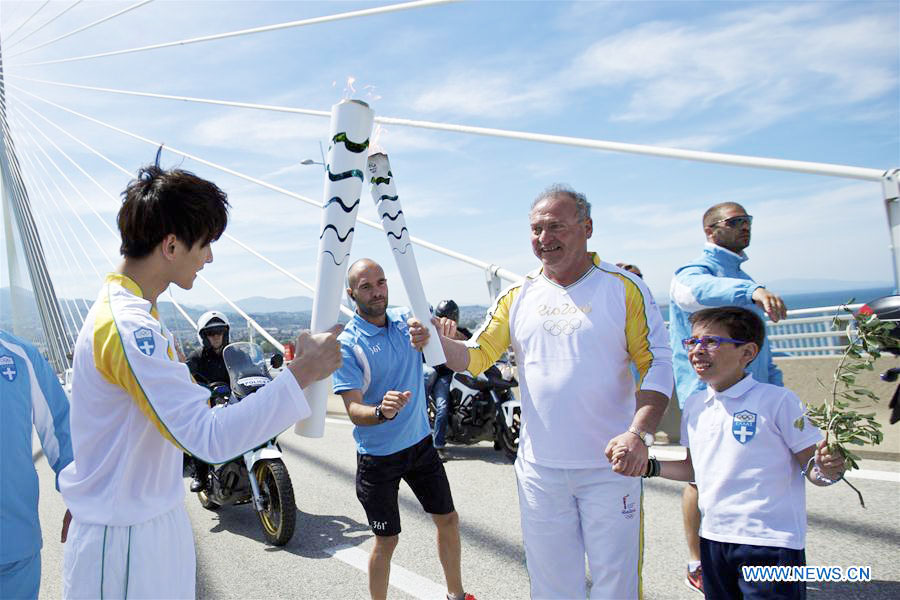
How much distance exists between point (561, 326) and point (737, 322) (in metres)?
0.64

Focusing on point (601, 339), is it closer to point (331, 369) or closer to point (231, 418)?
point (331, 369)

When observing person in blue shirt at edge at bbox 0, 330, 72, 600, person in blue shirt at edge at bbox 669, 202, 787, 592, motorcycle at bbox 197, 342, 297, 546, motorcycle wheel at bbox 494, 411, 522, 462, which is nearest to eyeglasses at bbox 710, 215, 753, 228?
person in blue shirt at edge at bbox 669, 202, 787, 592

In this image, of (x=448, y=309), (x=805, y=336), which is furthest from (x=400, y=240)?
(x=805, y=336)

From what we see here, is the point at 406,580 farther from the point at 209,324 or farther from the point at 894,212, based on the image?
the point at 209,324

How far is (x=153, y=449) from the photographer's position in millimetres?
1651

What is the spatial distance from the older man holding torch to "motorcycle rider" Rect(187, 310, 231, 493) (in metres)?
3.85

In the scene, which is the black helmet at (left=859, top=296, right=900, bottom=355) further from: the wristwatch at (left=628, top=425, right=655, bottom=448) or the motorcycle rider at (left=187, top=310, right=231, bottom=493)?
the motorcycle rider at (left=187, top=310, right=231, bottom=493)

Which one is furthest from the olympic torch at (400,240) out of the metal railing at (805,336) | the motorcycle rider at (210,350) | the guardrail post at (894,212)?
the metal railing at (805,336)

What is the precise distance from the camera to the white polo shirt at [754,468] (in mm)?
2225

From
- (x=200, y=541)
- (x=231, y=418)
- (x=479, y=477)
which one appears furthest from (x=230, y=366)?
(x=231, y=418)

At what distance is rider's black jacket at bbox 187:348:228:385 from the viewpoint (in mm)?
5660

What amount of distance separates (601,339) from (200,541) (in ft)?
12.0

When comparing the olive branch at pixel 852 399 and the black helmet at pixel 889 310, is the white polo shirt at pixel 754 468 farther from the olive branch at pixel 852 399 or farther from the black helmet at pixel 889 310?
the black helmet at pixel 889 310

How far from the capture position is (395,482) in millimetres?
3229
